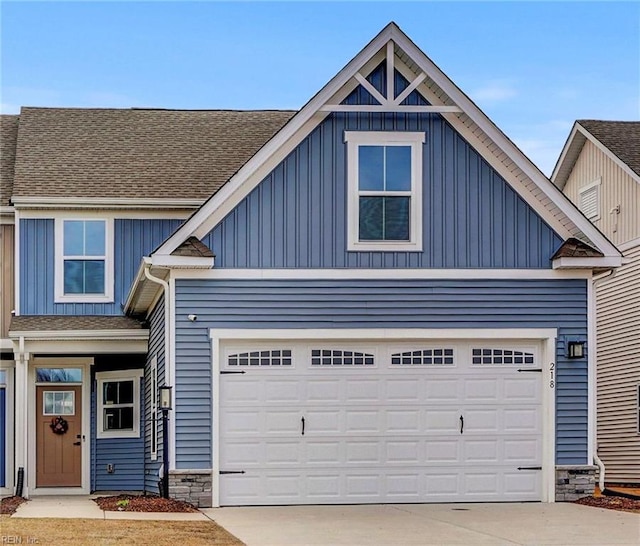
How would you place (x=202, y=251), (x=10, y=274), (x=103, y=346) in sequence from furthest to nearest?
(x=10, y=274), (x=103, y=346), (x=202, y=251)

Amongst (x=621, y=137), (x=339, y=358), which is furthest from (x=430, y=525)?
(x=621, y=137)

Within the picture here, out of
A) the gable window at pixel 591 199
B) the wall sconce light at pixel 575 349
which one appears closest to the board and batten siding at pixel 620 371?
the gable window at pixel 591 199

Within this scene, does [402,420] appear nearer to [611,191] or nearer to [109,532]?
[109,532]

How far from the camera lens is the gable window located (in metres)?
24.9

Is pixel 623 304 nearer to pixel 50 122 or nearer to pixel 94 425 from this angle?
pixel 94 425

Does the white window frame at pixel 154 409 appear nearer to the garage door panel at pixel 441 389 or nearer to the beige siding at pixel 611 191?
the garage door panel at pixel 441 389

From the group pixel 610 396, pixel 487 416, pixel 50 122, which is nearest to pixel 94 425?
pixel 50 122

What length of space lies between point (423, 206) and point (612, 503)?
4866 mm

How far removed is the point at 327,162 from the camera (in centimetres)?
1697

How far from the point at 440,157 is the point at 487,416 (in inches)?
148

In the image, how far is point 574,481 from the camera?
16859 millimetres

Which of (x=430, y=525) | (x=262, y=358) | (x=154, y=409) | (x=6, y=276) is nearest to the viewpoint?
(x=430, y=525)

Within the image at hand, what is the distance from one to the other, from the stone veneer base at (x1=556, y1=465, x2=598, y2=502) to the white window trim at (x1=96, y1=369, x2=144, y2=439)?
8.32m

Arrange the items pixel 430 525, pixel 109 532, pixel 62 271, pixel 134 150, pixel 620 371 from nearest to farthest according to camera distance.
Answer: pixel 109 532, pixel 430 525, pixel 62 271, pixel 620 371, pixel 134 150
